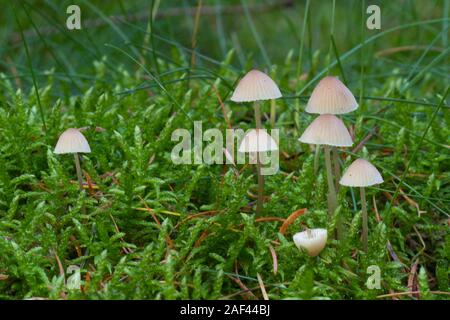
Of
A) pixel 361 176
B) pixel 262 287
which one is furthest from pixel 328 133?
pixel 262 287

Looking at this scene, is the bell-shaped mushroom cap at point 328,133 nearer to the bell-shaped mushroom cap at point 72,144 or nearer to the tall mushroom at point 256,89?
the tall mushroom at point 256,89

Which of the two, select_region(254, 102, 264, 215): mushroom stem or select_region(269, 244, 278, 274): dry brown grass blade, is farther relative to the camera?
select_region(254, 102, 264, 215): mushroom stem

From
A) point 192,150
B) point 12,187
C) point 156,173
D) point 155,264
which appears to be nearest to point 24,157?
point 12,187

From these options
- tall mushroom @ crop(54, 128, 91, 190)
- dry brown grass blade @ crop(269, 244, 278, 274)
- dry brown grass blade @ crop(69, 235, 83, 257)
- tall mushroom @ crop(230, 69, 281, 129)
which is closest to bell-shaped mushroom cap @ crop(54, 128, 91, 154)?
tall mushroom @ crop(54, 128, 91, 190)

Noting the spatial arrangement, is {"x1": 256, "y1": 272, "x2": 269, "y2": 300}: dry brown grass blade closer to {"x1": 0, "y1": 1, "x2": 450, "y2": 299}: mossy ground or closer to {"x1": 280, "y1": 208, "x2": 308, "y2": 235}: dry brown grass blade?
{"x1": 0, "y1": 1, "x2": 450, "y2": 299}: mossy ground

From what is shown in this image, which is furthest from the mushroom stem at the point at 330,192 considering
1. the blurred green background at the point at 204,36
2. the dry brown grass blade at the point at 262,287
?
the blurred green background at the point at 204,36
